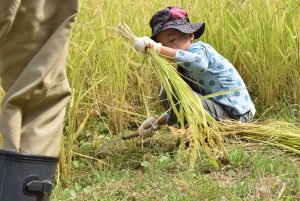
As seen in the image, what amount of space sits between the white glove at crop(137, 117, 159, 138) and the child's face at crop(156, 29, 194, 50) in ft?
1.13

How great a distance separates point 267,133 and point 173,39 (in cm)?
57

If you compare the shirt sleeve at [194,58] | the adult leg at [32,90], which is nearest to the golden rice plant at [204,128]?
the shirt sleeve at [194,58]

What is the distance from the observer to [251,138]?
2.64 m

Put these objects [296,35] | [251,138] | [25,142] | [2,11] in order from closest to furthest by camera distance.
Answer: [2,11], [25,142], [251,138], [296,35]

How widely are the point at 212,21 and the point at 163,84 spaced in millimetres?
985

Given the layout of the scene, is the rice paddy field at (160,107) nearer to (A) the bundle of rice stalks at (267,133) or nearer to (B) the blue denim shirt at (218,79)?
(A) the bundle of rice stalks at (267,133)

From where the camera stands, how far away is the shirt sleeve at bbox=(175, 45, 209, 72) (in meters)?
2.62

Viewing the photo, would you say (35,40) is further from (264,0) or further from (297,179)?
(264,0)

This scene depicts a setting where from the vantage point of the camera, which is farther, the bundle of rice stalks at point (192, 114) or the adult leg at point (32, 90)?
the bundle of rice stalks at point (192, 114)

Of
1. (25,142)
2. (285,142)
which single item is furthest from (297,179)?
(25,142)

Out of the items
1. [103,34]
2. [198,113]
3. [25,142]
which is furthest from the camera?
[103,34]

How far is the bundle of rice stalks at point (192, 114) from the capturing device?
2369 millimetres

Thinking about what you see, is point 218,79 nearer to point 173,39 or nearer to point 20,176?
point 173,39

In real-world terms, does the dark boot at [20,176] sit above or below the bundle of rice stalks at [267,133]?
above
